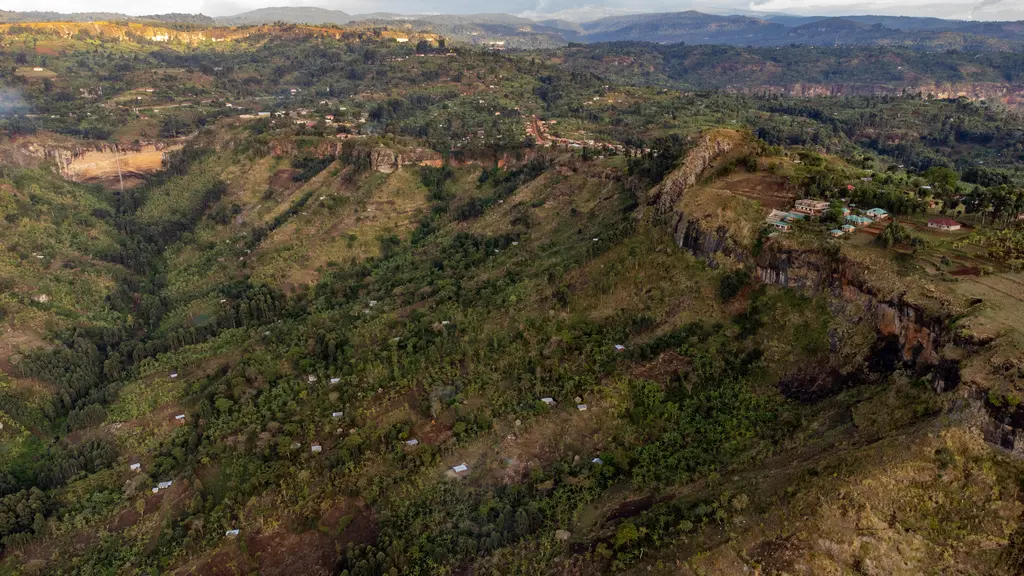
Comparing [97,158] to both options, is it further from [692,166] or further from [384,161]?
[692,166]

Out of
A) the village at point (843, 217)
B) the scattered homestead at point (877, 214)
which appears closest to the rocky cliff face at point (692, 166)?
the village at point (843, 217)

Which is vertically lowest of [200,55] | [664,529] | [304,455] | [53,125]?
[304,455]

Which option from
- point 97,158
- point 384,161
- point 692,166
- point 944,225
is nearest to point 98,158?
point 97,158

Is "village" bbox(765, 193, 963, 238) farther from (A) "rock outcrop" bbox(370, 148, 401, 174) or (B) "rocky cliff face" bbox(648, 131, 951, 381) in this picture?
(A) "rock outcrop" bbox(370, 148, 401, 174)

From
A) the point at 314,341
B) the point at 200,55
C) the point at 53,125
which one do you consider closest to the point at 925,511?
the point at 314,341

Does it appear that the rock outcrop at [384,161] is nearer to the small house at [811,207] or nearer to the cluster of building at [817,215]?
the cluster of building at [817,215]

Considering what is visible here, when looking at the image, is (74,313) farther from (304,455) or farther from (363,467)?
(363,467)
